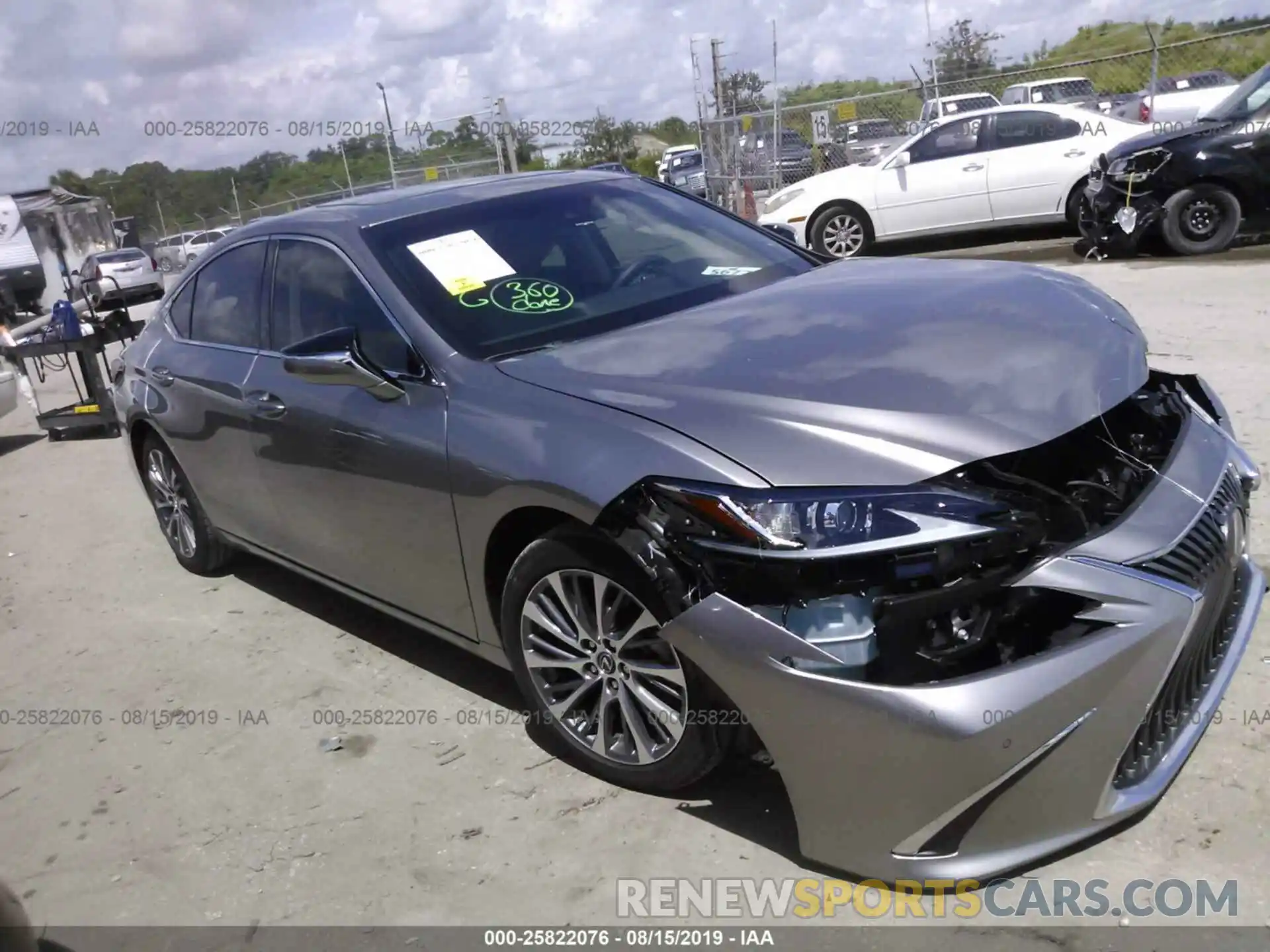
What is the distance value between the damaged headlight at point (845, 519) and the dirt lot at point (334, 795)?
2.94 ft

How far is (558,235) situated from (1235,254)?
9.01 meters

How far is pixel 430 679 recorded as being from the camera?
424 cm

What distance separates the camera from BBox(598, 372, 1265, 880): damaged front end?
242 centimetres

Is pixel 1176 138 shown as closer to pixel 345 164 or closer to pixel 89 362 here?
pixel 89 362

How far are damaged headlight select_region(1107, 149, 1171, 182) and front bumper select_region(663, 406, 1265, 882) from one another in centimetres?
940

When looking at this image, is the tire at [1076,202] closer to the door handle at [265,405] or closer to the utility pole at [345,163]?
the door handle at [265,405]

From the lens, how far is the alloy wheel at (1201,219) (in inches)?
422

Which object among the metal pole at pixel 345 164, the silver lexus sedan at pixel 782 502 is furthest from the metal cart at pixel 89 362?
the metal pole at pixel 345 164

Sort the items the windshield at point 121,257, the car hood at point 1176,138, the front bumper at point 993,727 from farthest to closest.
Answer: the windshield at point 121,257 → the car hood at point 1176,138 → the front bumper at point 993,727

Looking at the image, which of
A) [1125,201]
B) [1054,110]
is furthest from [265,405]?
[1054,110]

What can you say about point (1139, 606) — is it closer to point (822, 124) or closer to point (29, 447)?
point (29, 447)

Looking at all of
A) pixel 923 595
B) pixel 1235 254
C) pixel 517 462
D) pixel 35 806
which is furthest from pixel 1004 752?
pixel 1235 254

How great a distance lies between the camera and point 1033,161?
12719mm

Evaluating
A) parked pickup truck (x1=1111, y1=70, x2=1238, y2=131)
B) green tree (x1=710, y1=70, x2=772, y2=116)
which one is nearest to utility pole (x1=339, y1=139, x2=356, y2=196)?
green tree (x1=710, y1=70, x2=772, y2=116)
